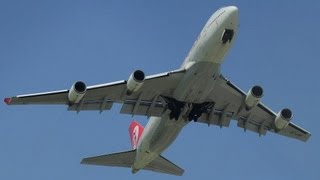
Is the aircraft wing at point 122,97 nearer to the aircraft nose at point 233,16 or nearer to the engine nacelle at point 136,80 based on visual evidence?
the engine nacelle at point 136,80

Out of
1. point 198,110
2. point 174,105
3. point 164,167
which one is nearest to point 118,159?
point 164,167

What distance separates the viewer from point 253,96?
49312 mm

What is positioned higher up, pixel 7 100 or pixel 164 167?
pixel 7 100

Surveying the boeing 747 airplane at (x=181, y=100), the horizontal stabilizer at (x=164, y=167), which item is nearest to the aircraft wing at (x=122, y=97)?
the boeing 747 airplane at (x=181, y=100)

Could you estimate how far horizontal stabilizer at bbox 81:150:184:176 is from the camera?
5358 cm

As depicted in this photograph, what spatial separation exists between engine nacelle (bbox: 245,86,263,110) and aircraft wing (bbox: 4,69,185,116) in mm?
4660

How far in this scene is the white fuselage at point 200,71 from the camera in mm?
46062

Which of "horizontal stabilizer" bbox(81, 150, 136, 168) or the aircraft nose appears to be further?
"horizontal stabilizer" bbox(81, 150, 136, 168)

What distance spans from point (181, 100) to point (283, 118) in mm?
7348

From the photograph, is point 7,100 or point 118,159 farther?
point 118,159

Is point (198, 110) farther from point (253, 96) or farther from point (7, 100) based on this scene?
point (7, 100)

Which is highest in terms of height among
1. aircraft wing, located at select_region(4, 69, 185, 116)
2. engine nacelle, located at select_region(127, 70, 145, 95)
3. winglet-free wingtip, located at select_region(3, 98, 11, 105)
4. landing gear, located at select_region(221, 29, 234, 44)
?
landing gear, located at select_region(221, 29, 234, 44)

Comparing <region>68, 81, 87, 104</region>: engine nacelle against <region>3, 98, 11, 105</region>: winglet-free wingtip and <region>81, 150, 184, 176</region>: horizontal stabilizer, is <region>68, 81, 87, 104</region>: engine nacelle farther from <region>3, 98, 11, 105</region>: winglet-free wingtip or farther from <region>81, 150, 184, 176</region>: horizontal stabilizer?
<region>81, 150, 184, 176</region>: horizontal stabilizer

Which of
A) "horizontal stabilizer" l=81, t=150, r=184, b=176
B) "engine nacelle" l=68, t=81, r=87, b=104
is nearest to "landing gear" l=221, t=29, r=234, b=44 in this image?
"engine nacelle" l=68, t=81, r=87, b=104
